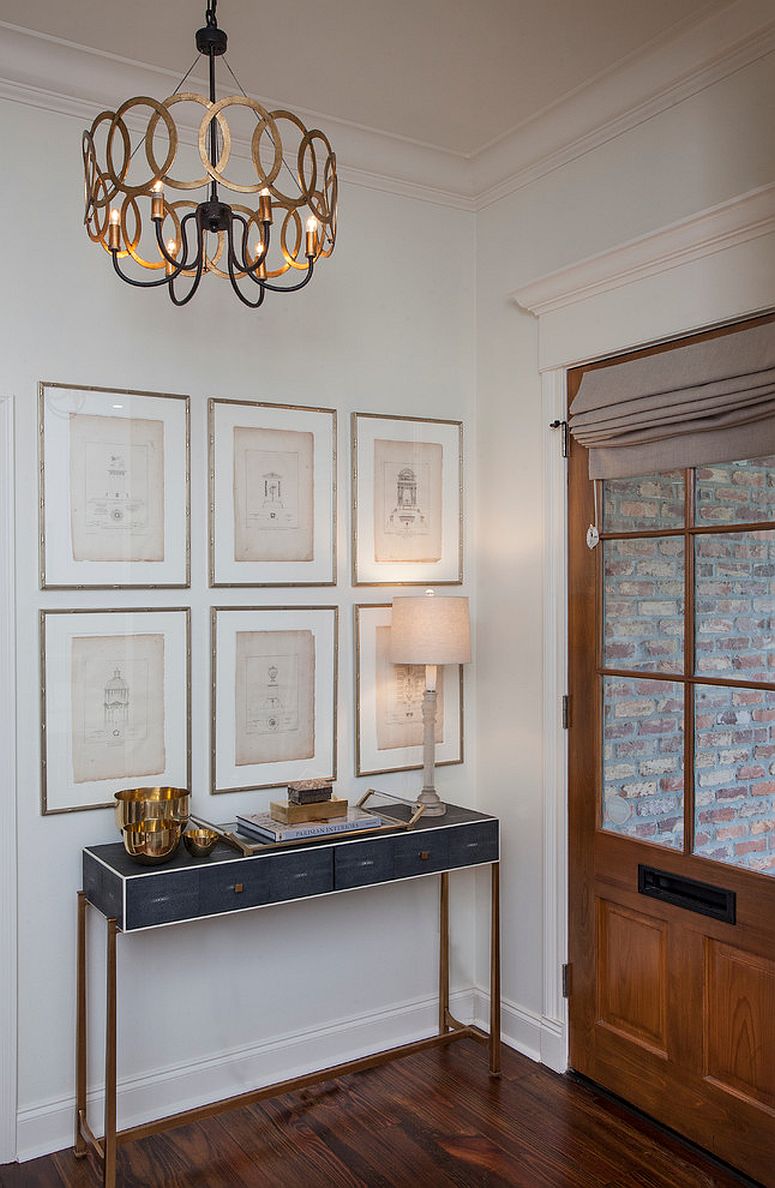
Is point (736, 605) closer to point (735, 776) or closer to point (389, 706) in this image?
point (735, 776)

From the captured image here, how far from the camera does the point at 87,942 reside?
280 centimetres

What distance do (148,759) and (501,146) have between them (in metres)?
2.23

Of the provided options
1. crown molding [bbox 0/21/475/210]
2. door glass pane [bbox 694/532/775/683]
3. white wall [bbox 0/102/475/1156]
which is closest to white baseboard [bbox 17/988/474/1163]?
white wall [bbox 0/102/475/1156]

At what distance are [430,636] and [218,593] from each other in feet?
2.16

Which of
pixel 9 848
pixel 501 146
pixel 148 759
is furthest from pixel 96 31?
pixel 9 848

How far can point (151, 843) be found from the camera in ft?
8.40

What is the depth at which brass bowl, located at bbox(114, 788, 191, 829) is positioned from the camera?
270 centimetres

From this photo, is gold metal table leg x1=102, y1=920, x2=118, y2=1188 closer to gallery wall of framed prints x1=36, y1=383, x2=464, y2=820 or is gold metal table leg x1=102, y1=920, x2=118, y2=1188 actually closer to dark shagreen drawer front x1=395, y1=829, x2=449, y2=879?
gallery wall of framed prints x1=36, y1=383, x2=464, y2=820

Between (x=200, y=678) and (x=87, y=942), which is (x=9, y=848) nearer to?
(x=87, y=942)

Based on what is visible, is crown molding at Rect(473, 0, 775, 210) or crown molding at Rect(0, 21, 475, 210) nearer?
crown molding at Rect(473, 0, 775, 210)

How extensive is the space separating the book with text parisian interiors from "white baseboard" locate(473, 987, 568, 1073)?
0.90 meters

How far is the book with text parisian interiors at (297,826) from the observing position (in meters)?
2.79

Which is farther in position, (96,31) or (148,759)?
(148,759)

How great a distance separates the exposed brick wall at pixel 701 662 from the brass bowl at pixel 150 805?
4.07 feet
